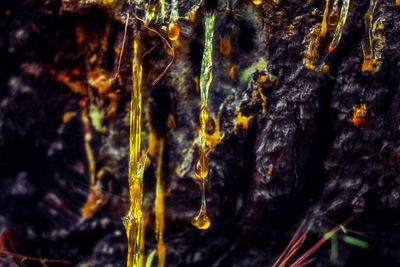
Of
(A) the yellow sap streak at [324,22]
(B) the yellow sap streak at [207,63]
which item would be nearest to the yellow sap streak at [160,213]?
(B) the yellow sap streak at [207,63]

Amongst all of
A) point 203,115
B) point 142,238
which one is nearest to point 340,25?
point 203,115

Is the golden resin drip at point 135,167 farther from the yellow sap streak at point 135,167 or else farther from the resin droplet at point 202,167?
the resin droplet at point 202,167

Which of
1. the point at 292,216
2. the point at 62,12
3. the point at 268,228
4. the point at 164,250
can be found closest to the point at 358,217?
the point at 292,216

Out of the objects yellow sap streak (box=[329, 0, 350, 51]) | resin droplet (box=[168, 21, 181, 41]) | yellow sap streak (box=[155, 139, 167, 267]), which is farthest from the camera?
yellow sap streak (box=[155, 139, 167, 267])

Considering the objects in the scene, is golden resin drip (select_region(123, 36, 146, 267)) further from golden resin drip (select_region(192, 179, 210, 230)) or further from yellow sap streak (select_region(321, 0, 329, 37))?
yellow sap streak (select_region(321, 0, 329, 37))

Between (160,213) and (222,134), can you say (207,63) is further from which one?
(160,213)

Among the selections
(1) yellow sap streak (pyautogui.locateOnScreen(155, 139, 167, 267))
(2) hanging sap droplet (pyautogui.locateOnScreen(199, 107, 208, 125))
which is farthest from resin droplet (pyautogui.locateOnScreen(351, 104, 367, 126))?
(1) yellow sap streak (pyautogui.locateOnScreen(155, 139, 167, 267))

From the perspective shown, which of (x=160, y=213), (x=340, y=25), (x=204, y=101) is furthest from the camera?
(x=160, y=213)
